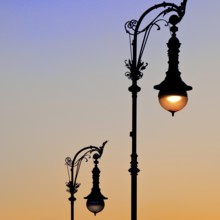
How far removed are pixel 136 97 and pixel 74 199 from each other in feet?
65.8

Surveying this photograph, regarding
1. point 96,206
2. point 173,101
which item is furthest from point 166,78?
point 96,206

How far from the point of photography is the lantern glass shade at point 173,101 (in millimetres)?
16531

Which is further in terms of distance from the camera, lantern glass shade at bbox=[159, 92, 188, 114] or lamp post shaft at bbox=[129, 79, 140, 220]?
lamp post shaft at bbox=[129, 79, 140, 220]

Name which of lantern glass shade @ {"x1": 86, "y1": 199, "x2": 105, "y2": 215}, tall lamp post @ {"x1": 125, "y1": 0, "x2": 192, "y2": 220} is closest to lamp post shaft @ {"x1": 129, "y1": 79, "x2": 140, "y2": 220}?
tall lamp post @ {"x1": 125, "y1": 0, "x2": 192, "y2": 220}

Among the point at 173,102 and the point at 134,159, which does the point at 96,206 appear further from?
the point at 173,102

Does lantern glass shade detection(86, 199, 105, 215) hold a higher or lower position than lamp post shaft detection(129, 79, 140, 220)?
higher

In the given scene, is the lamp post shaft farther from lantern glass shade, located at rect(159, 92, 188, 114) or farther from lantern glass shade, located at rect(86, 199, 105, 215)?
lantern glass shade, located at rect(86, 199, 105, 215)

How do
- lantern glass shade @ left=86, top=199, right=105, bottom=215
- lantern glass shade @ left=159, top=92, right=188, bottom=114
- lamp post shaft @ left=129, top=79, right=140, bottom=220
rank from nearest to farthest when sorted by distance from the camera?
lantern glass shade @ left=159, top=92, right=188, bottom=114 → lamp post shaft @ left=129, top=79, right=140, bottom=220 → lantern glass shade @ left=86, top=199, right=105, bottom=215

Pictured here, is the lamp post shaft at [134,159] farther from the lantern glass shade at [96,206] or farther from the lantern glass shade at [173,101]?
the lantern glass shade at [96,206]

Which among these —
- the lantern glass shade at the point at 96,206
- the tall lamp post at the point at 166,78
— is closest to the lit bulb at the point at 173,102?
the tall lamp post at the point at 166,78

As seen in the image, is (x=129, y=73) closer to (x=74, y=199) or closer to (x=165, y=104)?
(x=165, y=104)

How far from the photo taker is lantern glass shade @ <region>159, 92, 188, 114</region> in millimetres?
16531

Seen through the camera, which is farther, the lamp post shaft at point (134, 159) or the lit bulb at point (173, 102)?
the lamp post shaft at point (134, 159)

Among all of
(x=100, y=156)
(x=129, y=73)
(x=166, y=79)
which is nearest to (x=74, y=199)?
(x=100, y=156)
